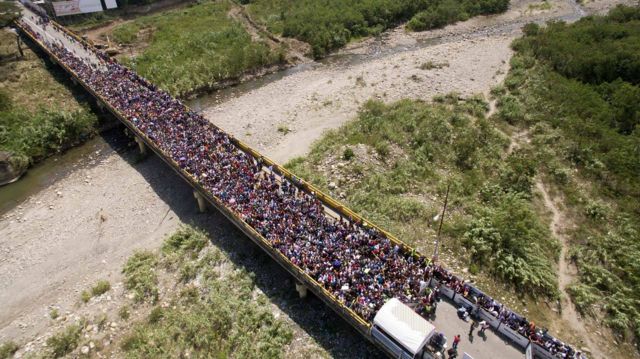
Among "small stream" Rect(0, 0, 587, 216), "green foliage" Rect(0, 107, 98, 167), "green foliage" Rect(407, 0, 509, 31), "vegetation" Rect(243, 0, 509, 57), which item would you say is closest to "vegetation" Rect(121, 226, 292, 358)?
"small stream" Rect(0, 0, 587, 216)

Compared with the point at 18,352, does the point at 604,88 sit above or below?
above

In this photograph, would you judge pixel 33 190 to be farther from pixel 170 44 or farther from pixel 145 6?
pixel 145 6

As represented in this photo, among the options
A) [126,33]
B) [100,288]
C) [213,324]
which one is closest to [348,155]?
[213,324]

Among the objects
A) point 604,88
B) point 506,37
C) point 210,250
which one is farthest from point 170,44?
point 604,88

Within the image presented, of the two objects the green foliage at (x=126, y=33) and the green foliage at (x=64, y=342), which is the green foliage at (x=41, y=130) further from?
the green foliage at (x=64, y=342)

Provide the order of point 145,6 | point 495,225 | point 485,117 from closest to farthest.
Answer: point 495,225 → point 485,117 → point 145,6

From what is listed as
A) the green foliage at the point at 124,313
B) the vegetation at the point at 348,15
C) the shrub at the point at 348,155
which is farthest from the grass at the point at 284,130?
the green foliage at the point at 124,313

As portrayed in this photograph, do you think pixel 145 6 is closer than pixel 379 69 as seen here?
No

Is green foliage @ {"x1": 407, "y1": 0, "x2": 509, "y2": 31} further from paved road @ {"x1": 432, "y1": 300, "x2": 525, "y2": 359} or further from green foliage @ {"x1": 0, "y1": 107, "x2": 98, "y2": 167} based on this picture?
paved road @ {"x1": 432, "y1": 300, "x2": 525, "y2": 359}
